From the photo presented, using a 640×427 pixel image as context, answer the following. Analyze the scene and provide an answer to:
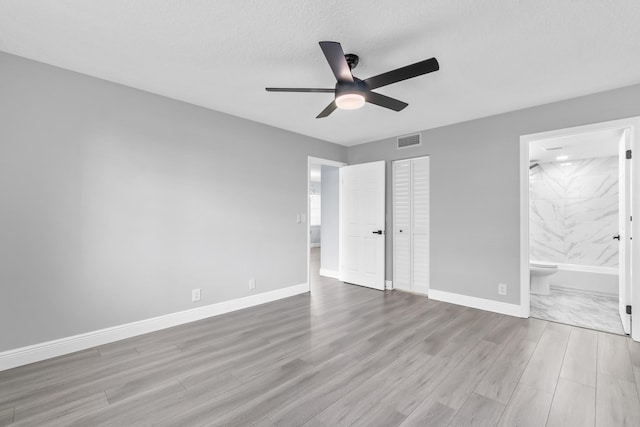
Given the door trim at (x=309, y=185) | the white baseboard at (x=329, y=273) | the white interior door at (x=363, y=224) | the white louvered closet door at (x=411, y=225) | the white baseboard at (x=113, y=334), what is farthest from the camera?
the white baseboard at (x=329, y=273)

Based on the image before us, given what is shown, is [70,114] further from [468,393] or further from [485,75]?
[468,393]

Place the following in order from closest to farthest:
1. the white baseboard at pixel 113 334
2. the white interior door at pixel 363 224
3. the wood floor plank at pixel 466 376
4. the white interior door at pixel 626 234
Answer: the wood floor plank at pixel 466 376
the white baseboard at pixel 113 334
the white interior door at pixel 626 234
the white interior door at pixel 363 224

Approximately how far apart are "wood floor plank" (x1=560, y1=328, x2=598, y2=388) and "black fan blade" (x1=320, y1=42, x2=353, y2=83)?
287cm

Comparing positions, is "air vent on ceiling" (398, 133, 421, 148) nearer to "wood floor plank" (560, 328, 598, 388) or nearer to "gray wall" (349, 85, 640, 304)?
"gray wall" (349, 85, 640, 304)

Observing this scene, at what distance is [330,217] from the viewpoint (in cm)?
594

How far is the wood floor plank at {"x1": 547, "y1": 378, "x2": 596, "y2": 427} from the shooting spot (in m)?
1.75

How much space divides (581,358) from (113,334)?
14.3 ft

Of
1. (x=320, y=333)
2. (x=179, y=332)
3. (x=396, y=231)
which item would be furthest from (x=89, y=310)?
(x=396, y=231)

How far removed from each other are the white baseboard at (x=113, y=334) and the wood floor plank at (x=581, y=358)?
334 cm

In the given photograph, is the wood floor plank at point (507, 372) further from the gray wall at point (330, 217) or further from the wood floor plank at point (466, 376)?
the gray wall at point (330, 217)

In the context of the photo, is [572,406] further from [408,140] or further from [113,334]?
[113,334]

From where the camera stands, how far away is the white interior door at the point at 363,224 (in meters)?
4.85

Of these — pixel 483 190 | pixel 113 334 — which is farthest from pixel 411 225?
pixel 113 334

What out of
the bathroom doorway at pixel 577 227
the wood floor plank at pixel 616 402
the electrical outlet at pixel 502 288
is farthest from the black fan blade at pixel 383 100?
the electrical outlet at pixel 502 288
